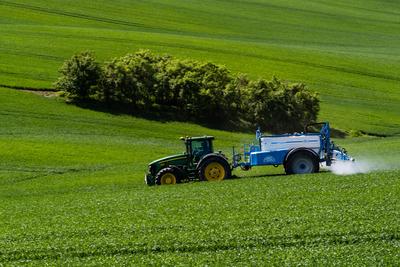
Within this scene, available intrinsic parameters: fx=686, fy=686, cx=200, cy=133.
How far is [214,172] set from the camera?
102 feet

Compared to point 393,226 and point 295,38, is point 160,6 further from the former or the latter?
point 393,226

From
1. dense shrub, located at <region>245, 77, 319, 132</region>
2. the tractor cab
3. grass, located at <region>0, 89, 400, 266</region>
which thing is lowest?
grass, located at <region>0, 89, 400, 266</region>

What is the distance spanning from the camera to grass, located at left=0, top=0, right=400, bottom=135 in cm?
6781

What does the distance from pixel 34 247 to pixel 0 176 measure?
19440mm

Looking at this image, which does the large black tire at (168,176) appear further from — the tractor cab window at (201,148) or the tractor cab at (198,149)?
the tractor cab window at (201,148)

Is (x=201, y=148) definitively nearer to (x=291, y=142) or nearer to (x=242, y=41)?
(x=291, y=142)

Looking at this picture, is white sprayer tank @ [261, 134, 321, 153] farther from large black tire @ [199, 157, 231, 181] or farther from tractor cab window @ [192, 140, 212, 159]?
tractor cab window @ [192, 140, 212, 159]

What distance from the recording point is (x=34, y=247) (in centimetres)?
1989

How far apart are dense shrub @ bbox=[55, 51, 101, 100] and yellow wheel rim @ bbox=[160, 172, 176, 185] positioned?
28.8 metres

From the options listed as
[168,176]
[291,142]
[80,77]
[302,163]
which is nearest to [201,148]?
[168,176]

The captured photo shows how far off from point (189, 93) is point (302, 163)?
93.7 ft

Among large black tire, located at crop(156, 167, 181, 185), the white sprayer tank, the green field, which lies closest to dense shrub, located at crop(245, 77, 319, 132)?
the green field

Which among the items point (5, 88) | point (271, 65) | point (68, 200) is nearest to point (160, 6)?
point (271, 65)

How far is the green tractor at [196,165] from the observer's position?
30.8m
